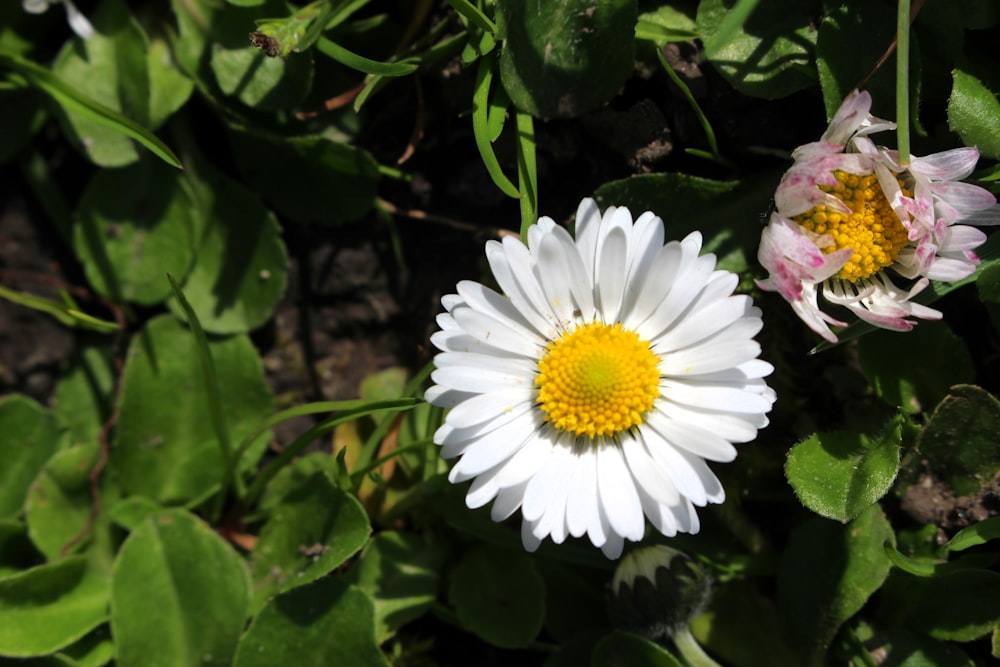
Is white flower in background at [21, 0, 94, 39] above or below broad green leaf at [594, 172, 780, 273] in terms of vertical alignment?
above

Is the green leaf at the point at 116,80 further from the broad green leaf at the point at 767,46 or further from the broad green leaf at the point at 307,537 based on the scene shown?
the broad green leaf at the point at 767,46

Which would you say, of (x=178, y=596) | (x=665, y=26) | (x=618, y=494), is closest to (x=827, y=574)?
(x=618, y=494)

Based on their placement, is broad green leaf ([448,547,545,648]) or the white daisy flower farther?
broad green leaf ([448,547,545,648])

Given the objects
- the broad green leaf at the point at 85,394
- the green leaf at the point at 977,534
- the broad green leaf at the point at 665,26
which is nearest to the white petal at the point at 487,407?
the broad green leaf at the point at 665,26

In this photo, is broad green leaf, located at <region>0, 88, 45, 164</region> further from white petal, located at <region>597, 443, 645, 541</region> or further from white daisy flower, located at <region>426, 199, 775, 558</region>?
white petal, located at <region>597, 443, 645, 541</region>

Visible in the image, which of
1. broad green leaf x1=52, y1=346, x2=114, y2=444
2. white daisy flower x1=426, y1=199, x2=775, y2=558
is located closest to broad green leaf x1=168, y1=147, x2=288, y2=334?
broad green leaf x1=52, y1=346, x2=114, y2=444

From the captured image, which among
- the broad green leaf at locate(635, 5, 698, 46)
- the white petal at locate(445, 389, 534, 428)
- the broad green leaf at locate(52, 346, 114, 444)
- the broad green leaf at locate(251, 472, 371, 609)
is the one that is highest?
the broad green leaf at locate(635, 5, 698, 46)
